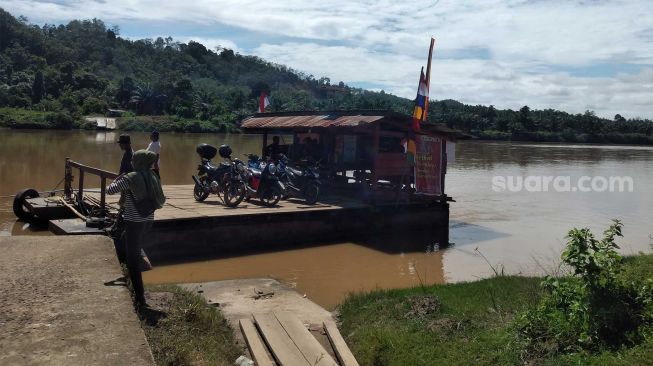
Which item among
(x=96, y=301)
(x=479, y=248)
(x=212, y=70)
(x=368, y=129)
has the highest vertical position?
(x=212, y=70)

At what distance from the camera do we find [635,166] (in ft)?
124

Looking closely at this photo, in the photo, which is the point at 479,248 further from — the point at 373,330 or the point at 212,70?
the point at 212,70

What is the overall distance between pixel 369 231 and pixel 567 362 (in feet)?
27.7

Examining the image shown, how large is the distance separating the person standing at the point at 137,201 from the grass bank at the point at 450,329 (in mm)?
2164

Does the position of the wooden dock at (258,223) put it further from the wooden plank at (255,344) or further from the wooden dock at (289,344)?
the wooden dock at (289,344)

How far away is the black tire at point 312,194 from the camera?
484 inches

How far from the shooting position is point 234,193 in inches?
444

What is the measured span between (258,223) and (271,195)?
1.30 m

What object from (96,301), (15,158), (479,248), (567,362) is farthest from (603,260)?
(15,158)

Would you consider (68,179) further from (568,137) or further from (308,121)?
(568,137)

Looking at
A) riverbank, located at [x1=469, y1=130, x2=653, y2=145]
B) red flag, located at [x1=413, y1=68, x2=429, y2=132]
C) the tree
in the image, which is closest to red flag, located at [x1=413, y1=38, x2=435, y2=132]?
red flag, located at [x1=413, y1=68, x2=429, y2=132]

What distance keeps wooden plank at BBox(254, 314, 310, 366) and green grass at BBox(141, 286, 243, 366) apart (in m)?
0.30

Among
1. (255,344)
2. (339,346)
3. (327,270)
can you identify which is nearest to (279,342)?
(255,344)

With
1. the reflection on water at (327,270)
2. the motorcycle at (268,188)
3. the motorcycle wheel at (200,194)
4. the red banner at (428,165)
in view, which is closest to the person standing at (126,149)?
the reflection on water at (327,270)
